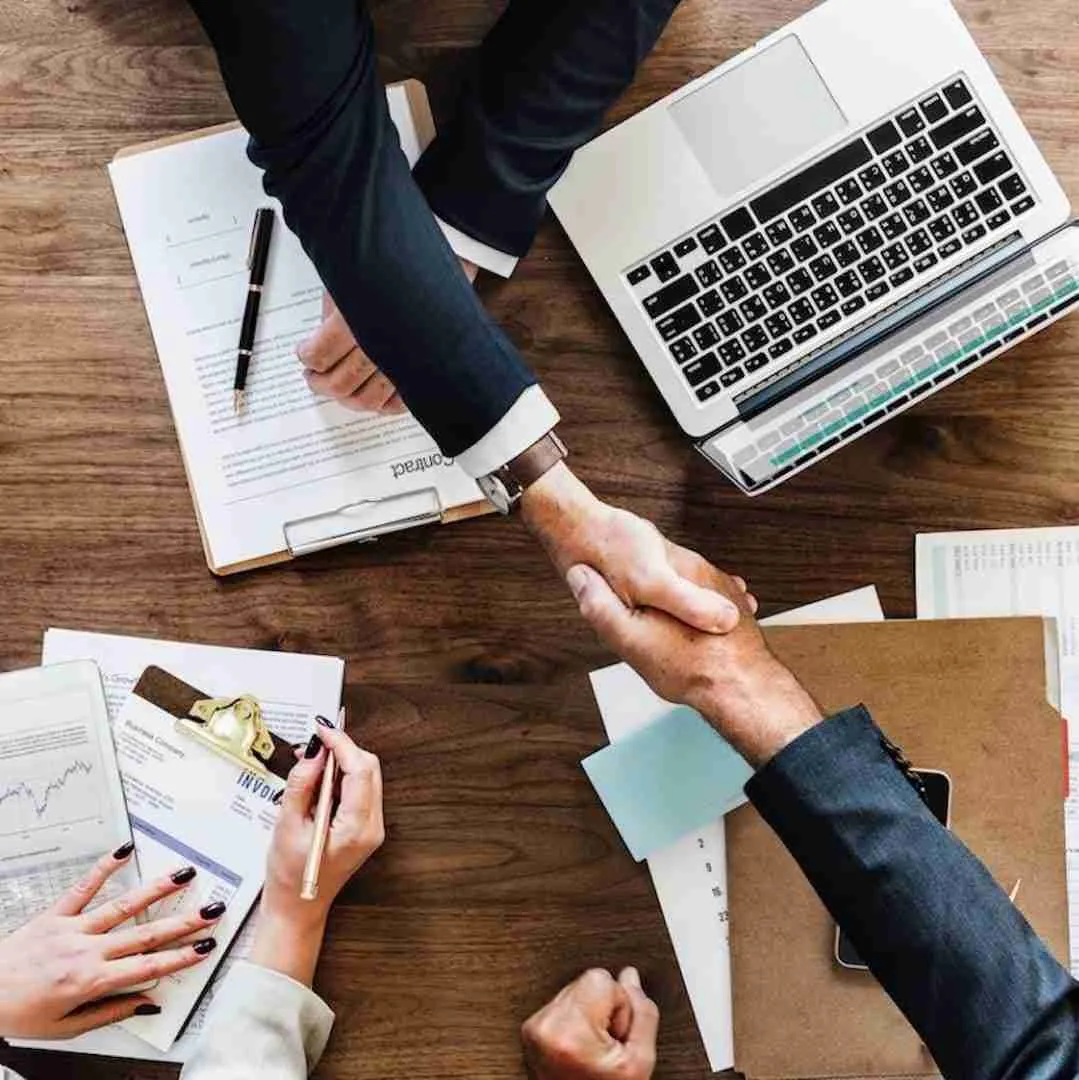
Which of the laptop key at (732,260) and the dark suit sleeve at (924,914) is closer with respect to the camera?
the dark suit sleeve at (924,914)

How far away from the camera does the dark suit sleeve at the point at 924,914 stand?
2.75ft

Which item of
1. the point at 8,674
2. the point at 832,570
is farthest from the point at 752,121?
the point at 8,674

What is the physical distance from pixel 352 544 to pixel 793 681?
391 millimetres

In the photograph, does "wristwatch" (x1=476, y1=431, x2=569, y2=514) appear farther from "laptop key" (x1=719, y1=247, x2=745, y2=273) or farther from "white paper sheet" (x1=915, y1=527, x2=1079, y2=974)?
"white paper sheet" (x1=915, y1=527, x2=1079, y2=974)

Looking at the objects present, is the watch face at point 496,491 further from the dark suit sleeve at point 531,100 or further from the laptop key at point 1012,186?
the laptop key at point 1012,186

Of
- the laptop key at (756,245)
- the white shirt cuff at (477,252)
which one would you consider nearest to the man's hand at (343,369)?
the white shirt cuff at (477,252)

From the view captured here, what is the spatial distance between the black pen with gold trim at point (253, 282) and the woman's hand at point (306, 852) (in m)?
0.32

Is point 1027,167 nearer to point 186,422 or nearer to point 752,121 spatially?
point 752,121

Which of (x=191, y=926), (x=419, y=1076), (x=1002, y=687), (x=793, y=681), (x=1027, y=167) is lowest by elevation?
(x=419, y=1076)

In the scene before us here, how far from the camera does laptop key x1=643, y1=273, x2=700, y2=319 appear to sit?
39.7 inches

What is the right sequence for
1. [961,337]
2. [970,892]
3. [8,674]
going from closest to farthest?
[970,892]
[961,337]
[8,674]

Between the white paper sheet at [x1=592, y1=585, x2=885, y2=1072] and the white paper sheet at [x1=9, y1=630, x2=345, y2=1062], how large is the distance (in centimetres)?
24

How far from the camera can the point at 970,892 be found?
85 centimetres

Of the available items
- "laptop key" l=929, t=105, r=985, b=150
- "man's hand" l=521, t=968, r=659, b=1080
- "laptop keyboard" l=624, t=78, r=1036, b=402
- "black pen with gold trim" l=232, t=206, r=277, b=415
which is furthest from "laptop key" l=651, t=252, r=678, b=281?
"man's hand" l=521, t=968, r=659, b=1080
